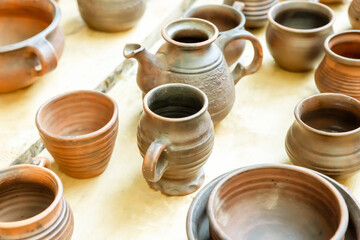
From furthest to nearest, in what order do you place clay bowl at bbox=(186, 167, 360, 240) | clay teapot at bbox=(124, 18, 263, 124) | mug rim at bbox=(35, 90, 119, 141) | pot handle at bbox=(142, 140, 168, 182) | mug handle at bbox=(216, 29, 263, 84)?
mug handle at bbox=(216, 29, 263, 84), clay teapot at bbox=(124, 18, 263, 124), mug rim at bbox=(35, 90, 119, 141), pot handle at bbox=(142, 140, 168, 182), clay bowl at bbox=(186, 167, 360, 240)

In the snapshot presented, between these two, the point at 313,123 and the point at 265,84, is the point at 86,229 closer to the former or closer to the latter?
the point at 313,123

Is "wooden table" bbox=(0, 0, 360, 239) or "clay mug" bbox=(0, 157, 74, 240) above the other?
"clay mug" bbox=(0, 157, 74, 240)

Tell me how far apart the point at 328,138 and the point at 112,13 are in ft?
3.77

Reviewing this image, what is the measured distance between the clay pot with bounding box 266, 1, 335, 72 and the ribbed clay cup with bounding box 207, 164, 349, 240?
34.5 inches

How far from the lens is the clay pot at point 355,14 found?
2.08 m

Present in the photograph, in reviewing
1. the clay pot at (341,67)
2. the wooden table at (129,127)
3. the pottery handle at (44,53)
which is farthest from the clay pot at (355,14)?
the pottery handle at (44,53)

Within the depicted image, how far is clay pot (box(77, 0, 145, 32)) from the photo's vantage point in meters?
2.08

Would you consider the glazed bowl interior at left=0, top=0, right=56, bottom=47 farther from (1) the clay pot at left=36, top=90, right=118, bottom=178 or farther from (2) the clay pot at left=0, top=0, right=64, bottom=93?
(1) the clay pot at left=36, top=90, right=118, bottom=178

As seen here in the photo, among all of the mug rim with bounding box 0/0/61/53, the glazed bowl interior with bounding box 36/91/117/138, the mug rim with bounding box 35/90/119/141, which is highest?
the mug rim with bounding box 0/0/61/53

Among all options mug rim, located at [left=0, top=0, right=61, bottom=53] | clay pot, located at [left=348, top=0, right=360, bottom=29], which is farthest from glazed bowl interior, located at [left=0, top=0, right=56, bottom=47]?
clay pot, located at [left=348, top=0, right=360, bottom=29]

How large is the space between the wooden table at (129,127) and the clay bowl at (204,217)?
0.28 meters

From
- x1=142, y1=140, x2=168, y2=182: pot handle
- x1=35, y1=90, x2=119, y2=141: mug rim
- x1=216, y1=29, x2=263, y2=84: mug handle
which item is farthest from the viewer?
x1=216, y1=29, x2=263, y2=84: mug handle

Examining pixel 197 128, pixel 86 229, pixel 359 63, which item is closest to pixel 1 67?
pixel 86 229

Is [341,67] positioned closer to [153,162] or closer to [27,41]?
[153,162]
